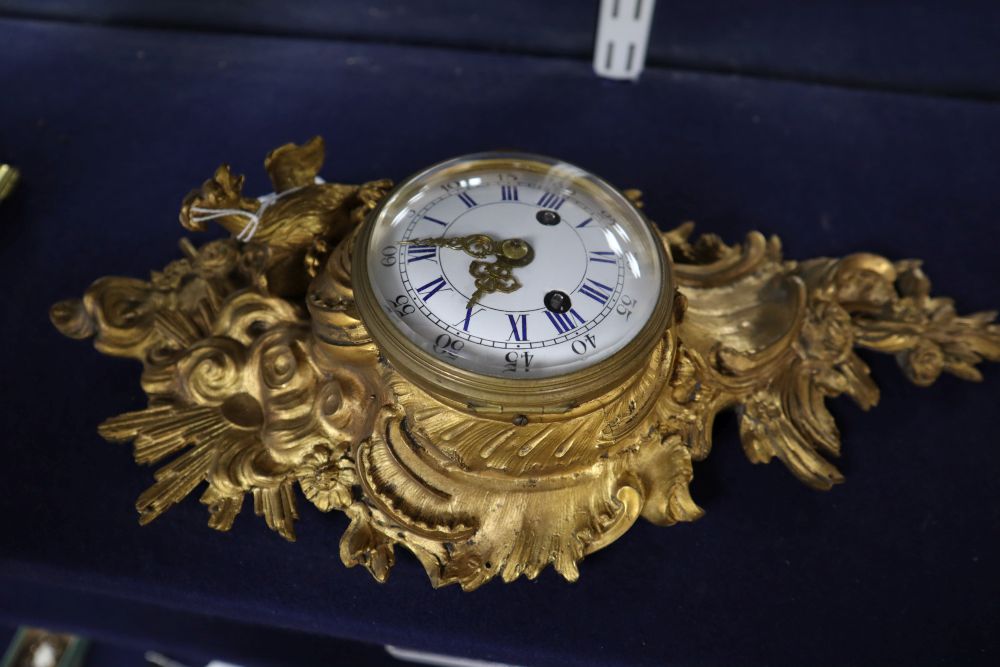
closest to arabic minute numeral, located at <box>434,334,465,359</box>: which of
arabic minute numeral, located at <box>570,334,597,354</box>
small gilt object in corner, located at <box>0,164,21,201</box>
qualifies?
arabic minute numeral, located at <box>570,334,597,354</box>

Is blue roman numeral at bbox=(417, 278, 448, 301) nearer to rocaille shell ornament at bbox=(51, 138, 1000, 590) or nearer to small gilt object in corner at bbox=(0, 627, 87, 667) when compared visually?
rocaille shell ornament at bbox=(51, 138, 1000, 590)

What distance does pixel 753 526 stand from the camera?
3.59ft

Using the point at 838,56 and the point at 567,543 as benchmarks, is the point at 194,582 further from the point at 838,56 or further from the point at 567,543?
the point at 838,56

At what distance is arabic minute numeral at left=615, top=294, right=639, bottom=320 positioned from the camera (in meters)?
0.86

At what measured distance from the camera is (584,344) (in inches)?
32.9

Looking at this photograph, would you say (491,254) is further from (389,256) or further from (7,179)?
(7,179)

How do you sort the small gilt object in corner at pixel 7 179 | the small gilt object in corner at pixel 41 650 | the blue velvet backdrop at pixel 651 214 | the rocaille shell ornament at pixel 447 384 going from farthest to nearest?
the small gilt object in corner at pixel 41 650
the small gilt object in corner at pixel 7 179
the blue velvet backdrop at pixel 651 214
the rocaille shell ornament at pixel 447 384

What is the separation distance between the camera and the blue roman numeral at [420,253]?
87 cm

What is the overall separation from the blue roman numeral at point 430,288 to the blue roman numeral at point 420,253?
0.03 metres

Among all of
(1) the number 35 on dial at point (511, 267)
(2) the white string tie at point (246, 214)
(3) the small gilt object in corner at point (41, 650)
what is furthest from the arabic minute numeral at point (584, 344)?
(3) the small gilt object in corner at point (41, 650)

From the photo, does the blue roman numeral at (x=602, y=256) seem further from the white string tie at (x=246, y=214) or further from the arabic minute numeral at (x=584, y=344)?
the white string tie at (x=246, y=214)

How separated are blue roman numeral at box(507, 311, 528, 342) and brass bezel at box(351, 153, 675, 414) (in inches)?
1.7

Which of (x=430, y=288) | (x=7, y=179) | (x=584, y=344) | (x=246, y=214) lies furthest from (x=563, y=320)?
(x=7, y=179)

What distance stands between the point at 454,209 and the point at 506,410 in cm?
23
